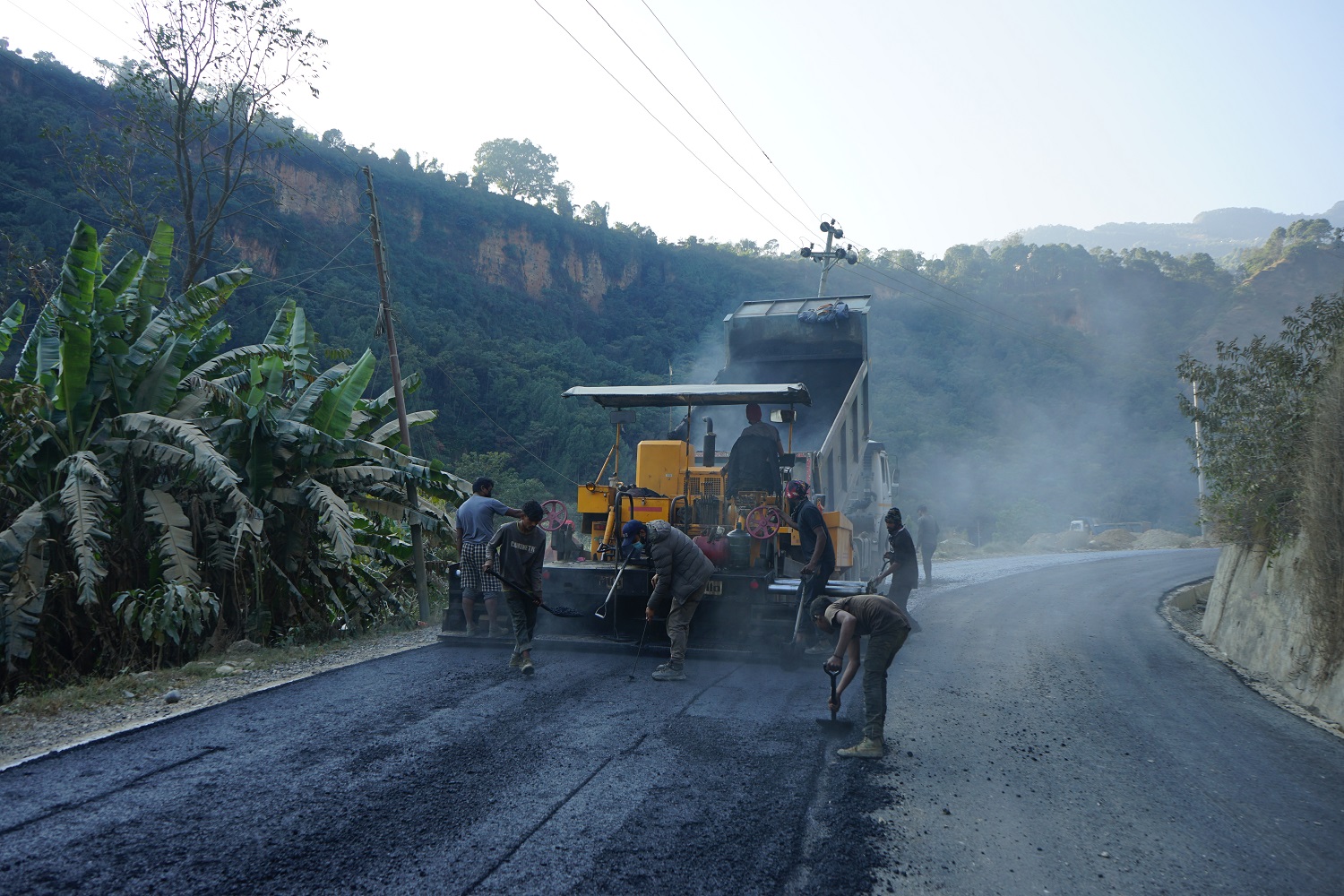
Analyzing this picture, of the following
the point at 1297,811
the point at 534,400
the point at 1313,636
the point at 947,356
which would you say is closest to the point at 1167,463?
the point at 947,356

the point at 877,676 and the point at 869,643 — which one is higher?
the point at 869,643

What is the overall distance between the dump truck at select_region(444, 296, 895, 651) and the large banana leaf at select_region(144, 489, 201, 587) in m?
2.58

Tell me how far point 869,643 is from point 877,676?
28 cm

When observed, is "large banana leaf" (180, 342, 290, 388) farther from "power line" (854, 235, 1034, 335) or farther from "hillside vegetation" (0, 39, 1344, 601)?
"power line" (854, 235, 1034, 335)

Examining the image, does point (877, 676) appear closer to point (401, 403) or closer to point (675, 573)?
point (675, 573)

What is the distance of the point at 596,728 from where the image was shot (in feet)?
19.7

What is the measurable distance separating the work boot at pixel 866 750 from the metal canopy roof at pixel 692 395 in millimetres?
4533

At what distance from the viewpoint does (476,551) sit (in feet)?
29.4

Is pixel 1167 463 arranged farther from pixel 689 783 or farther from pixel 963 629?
pixel 689 783

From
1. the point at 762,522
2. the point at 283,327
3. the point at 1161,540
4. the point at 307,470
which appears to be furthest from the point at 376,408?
the point at 1161,540

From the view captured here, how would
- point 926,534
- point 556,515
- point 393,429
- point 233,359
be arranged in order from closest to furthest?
point 556,515
point 233,359
point 393,429
point 926,534

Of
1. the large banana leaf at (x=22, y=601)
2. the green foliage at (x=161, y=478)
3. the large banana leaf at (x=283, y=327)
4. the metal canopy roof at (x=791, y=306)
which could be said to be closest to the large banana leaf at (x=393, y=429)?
the green foliage at (x=161, y=478)

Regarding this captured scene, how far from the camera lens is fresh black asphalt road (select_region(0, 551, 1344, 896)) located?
385cm

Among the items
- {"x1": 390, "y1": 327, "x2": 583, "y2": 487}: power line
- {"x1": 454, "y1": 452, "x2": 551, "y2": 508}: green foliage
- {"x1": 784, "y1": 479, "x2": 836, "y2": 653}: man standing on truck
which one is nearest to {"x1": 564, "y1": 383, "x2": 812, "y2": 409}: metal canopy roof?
{"x1": 784, "y1": 479, "x2": 836, "y2": 653}: man standing on truck
